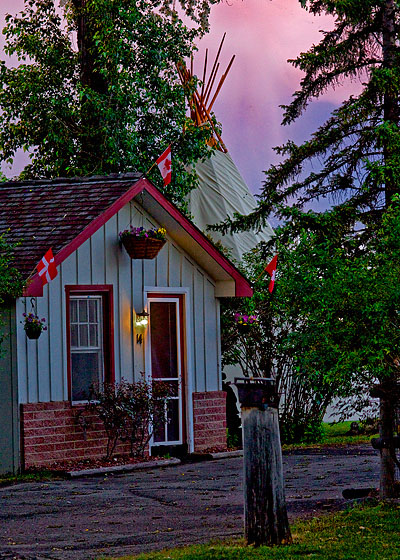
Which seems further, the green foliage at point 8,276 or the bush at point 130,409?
the bush at point 130,409

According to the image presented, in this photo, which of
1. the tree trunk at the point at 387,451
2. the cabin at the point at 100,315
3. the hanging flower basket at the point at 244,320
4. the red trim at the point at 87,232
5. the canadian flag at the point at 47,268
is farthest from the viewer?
the hanging flower basket at the point at 244,320

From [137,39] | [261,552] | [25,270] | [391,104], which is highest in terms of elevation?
[137,39]

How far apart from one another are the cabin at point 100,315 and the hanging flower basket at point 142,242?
0.23 metres

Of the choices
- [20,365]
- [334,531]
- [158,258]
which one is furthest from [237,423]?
[334,531]

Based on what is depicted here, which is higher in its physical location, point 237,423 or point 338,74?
point 338,74

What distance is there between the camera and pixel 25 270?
1434 cm

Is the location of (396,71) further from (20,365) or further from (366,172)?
(20,365)

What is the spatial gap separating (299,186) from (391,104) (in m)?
2.44

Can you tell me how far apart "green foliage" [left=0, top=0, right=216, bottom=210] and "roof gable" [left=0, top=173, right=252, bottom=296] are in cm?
515

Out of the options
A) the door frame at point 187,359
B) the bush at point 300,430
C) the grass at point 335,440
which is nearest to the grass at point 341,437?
the grass at point 335,440

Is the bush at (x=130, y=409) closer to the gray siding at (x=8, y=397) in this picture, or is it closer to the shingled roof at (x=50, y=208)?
the gray siding at (x=8, y=397)

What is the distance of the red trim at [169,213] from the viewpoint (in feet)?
47.4

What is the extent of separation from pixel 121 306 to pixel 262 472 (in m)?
8.07

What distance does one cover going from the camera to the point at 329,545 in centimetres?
780
